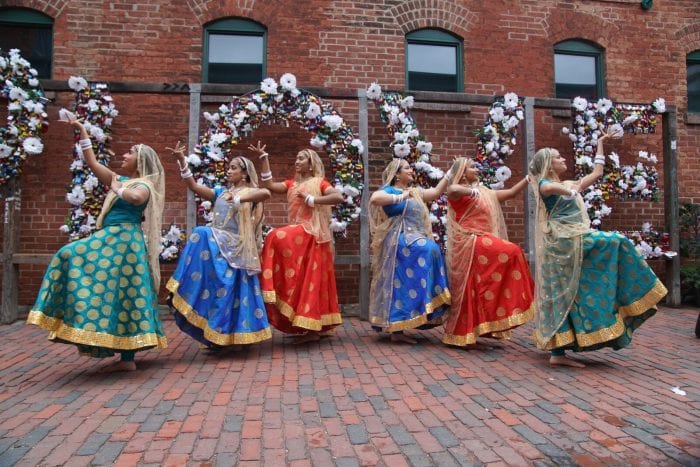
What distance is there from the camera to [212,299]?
4516 millimetres

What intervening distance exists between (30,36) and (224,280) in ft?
19.0

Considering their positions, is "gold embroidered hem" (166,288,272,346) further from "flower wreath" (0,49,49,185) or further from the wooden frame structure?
"flower wreath" (0,49,49,185)

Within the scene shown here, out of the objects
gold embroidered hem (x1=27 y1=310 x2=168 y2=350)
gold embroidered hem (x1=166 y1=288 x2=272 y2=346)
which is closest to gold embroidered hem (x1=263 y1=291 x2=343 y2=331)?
gold embroidered hem (x1=166 y1=288 x2=272 y2=346)

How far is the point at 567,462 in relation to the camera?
2.43m

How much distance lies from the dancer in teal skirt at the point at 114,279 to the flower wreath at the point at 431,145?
3.47 meters

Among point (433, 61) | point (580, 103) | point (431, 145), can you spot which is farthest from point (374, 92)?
point (580, 103)

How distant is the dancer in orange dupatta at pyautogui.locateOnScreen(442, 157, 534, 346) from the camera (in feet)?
15.8

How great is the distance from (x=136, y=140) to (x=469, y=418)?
20.1 feet

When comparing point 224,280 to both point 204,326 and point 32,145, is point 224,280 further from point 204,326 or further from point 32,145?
point 32,145

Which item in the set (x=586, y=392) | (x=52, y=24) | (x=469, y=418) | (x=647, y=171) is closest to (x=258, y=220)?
(x=469, y=418)

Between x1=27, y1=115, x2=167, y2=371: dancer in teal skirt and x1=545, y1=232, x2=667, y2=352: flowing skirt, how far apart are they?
3.68 meters

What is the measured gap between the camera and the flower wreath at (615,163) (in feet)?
24.0

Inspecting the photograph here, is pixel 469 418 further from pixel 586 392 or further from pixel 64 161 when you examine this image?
pixel 64 161

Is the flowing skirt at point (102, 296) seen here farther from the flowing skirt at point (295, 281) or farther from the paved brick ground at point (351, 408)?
the flowing skirt at point (295, 281)
